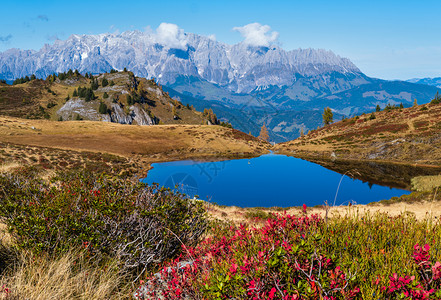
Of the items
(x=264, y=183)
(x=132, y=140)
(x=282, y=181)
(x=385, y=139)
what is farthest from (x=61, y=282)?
(x=385, y=139)

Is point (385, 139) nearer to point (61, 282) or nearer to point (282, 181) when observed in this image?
point (282, 181)

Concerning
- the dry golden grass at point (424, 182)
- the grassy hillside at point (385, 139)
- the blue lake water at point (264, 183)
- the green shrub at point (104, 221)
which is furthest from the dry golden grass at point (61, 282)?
the grassy hillside at point (385, 139)

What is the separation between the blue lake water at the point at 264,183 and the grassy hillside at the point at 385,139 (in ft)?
73.8

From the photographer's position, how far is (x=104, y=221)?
6512 millimetres

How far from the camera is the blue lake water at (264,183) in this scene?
39.4 meters

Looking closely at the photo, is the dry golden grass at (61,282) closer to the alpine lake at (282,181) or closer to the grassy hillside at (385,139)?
the alpine lake at (282,181)

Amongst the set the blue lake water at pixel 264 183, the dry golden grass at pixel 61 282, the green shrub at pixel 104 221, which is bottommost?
the blue lake water at pixel 264 183

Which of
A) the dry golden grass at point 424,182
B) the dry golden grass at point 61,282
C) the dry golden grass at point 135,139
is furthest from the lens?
the dry golden grass at point 135,139

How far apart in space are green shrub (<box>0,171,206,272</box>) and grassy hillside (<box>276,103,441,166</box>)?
79396 millimetres

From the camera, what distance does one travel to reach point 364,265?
159 inches

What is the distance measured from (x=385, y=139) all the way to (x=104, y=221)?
96.8m

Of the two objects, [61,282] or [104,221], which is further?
[104,221]

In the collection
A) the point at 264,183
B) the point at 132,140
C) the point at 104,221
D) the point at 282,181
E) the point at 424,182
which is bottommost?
the point at 264,183

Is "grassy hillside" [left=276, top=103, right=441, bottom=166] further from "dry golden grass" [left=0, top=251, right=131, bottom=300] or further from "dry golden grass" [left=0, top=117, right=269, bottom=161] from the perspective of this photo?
"dry golden grass" [left=0, top=251, right=131, bottom=300]
